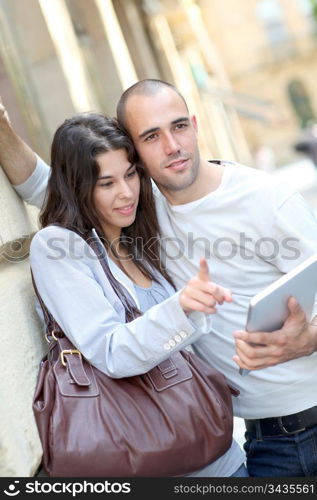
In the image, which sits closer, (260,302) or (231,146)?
(260,302)

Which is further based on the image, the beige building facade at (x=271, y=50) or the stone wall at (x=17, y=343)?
the beige building facade at (x=271, y=50)

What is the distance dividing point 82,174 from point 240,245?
0.57 meters

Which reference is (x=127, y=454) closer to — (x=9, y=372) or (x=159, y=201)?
(x=9, y=372)

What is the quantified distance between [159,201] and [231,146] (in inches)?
1011

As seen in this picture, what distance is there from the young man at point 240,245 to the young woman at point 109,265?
0.11 m

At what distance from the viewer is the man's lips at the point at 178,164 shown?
2.67 m

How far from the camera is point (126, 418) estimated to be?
7.18 feet

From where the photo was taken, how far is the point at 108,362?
224 cm

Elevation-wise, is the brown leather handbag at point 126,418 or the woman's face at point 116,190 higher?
the woman's face at point 116,190

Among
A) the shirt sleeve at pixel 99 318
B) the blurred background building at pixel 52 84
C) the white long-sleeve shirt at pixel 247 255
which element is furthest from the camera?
the white long-sleeve shirt at pixel 247 255

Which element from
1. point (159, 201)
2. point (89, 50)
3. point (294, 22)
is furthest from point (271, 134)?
point (159, 201)

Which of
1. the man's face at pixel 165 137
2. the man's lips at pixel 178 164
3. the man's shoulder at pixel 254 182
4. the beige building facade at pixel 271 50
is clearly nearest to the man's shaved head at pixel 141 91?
the man's face at pixel 165 137

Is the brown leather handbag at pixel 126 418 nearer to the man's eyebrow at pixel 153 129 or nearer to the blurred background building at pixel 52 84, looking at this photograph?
the blurred background building at pixel 52 84

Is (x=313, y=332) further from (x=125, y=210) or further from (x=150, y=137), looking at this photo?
(x=150, y=137)
